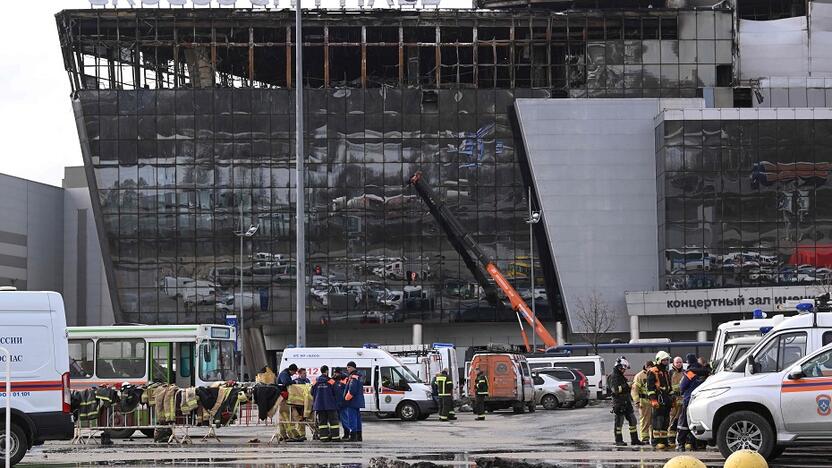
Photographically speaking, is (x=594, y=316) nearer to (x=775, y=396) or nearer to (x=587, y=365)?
(x=587, y=365)

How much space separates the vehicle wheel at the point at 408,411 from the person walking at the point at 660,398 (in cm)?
1388

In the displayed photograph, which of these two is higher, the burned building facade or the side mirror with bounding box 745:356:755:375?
the burned building facade

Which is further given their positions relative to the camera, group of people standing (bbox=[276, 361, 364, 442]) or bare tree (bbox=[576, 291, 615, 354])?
bare tree (bbox=[576, 291, 615, 354])

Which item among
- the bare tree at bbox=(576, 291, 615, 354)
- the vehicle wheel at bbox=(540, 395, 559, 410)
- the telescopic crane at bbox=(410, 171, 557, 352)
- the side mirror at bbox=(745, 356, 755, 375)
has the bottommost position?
the vehicle wheel at bbox=(540, 395, 559, 410)

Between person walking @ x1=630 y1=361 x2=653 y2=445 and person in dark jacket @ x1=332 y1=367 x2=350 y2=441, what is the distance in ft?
18.7

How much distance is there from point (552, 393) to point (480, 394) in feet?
27.3

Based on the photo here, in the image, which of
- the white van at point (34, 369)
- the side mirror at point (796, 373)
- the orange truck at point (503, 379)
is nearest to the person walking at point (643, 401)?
the side mirror at point (796, 373)

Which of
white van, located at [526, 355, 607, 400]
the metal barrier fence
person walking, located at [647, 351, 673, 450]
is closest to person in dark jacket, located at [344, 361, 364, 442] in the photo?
the metal barrier fence

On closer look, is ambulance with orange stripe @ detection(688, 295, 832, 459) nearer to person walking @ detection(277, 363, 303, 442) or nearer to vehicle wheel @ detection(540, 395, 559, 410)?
person walking @ detection(277, 363, 303, 442)

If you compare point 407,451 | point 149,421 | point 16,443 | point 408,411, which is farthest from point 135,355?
point 16,443

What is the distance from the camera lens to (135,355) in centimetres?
3434

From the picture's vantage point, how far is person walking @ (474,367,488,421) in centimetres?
3744

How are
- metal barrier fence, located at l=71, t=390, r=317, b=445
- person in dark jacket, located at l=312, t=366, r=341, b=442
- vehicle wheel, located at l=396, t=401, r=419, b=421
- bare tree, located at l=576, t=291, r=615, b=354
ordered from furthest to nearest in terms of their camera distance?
bare tree, located at l=576, t=291, r=615, b=354, vehicle wheel, located at l=396, t=401, r=419, b=421, metal barrier fence, located at l=71, t=390, r=317, b=445, person in dark jacket, located at l=312, t=366, r=341, b=442

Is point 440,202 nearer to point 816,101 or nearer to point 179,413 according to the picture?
point 816,101
